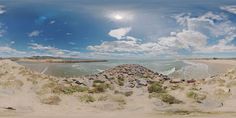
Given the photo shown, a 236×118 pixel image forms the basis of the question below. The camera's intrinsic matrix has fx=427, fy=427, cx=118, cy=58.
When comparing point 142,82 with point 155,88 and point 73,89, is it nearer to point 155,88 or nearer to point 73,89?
point 155,88

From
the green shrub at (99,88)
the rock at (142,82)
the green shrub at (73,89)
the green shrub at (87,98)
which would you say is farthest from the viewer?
the rock at (142,82)

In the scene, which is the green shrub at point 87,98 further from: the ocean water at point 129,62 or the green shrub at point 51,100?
the ocean water at point 129,62

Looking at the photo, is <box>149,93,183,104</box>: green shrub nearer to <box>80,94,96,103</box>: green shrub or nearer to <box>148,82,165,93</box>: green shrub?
<box>148,82,165,93</box>: green shrub

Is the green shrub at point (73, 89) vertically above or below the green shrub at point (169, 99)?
above

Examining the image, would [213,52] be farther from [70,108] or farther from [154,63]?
[70,108]

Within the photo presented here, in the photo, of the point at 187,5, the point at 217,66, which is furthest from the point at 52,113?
the point at 217,66

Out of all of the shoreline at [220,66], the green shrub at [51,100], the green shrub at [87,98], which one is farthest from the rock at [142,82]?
the green shrub at [51,100]
